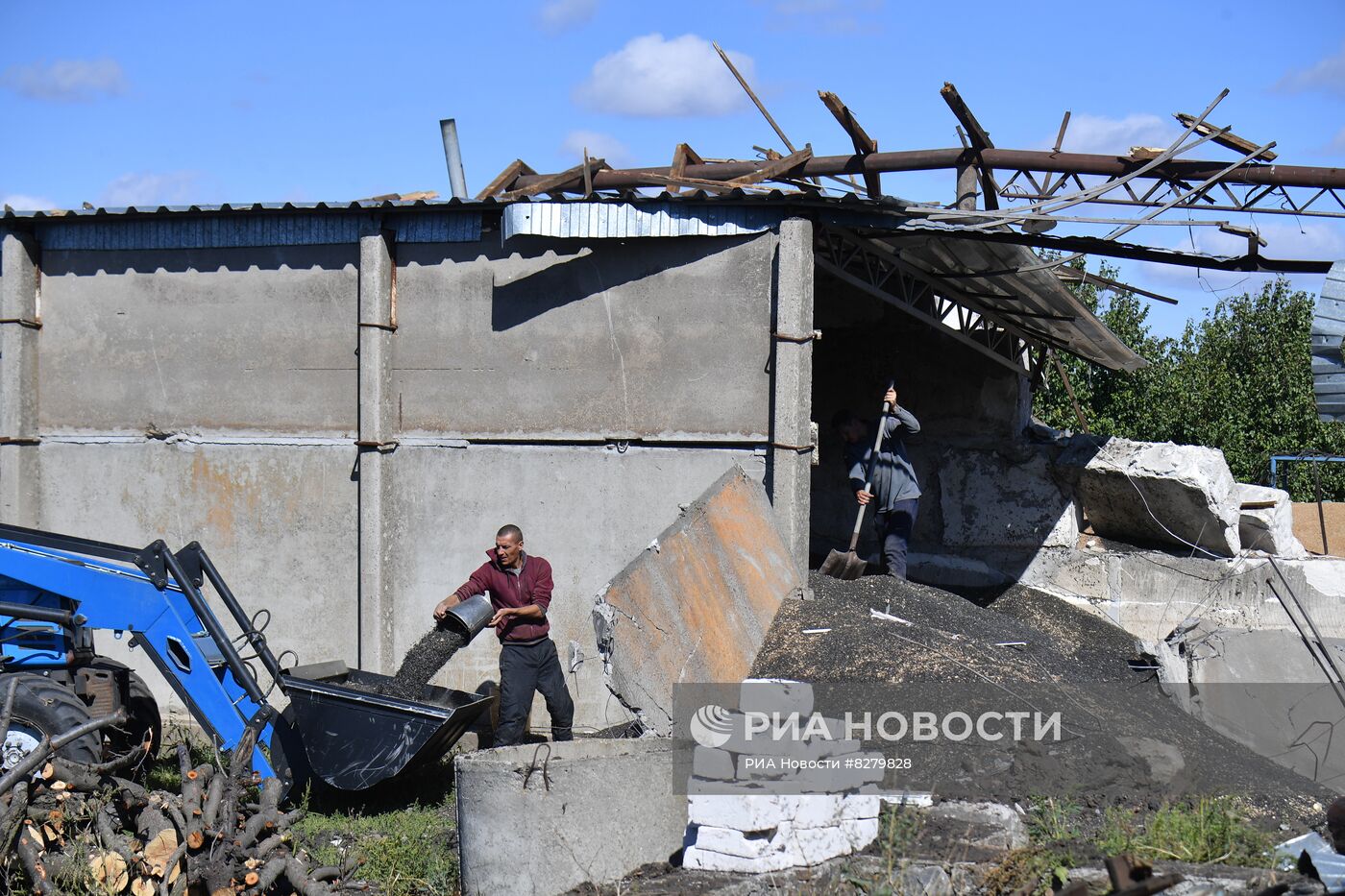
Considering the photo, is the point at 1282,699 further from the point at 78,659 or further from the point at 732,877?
the point at 78,659

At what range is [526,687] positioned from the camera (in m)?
7.40

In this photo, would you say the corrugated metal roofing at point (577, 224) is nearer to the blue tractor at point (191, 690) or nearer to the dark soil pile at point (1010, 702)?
the dark soil pile at point (1010, 702)

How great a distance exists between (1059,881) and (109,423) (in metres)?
7.88

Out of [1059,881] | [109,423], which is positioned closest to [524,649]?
[1059,881]

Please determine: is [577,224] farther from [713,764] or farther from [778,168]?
[713,764]

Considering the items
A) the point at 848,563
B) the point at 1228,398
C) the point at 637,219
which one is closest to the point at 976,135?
the point at 637,219

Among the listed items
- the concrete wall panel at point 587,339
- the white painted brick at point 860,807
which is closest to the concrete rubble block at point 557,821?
the white painted brick at point 860,807

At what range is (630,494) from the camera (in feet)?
28.2

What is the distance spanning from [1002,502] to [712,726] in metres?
6.66

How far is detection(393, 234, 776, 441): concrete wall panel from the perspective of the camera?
840 cm

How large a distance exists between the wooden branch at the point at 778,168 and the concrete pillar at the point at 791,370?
41cm

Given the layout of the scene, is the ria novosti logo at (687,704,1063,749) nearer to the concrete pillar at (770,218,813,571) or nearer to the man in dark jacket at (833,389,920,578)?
the concrete pillar at (770,218,813,571)

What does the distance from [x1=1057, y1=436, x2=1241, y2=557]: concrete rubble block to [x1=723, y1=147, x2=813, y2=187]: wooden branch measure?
4.79m

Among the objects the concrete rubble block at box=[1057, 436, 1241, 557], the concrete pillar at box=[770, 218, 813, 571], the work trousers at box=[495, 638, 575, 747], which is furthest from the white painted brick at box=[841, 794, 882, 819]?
the concrete rubble block at box=[1057, 436, 1241, 557]
